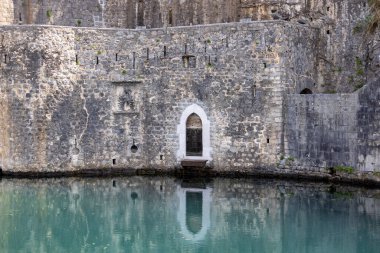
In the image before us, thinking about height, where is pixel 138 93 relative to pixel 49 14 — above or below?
below

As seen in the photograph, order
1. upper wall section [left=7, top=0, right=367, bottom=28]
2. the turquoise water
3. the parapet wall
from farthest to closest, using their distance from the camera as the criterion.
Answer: upper wall section [left=7, top=0, right=367, bottom=28], the parapet wall, the turquoise water

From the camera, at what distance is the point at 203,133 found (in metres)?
21.7

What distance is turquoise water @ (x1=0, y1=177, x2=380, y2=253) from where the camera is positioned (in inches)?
557

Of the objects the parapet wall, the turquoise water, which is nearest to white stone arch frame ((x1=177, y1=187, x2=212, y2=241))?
the turquoise water

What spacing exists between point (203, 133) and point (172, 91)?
164 centimetres

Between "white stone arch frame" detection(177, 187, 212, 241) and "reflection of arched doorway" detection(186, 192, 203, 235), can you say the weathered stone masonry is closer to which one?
"white stone arch frame" detection(177, 187, 212, 241)

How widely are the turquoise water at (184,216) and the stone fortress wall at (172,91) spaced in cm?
111

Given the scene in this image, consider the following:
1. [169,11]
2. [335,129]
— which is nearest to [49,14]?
[169,11]

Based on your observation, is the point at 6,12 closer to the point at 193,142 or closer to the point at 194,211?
the point at 193,142

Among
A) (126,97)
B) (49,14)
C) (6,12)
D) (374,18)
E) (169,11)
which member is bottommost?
(126,97)

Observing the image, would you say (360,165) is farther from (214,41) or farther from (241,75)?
(214,41)

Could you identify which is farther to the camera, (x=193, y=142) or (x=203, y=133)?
(x=193, y=142)

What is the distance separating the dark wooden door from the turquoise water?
1329 mm

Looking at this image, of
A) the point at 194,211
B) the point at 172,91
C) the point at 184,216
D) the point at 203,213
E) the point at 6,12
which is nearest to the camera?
the point at 184,216
